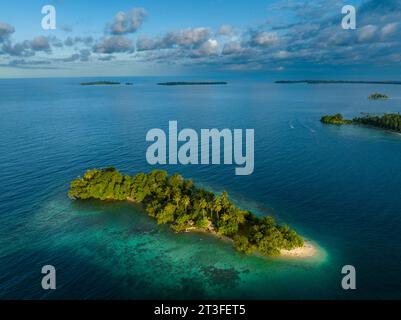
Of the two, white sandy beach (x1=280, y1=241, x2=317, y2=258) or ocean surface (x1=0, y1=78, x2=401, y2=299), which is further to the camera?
white sandy beach (x1=280, y1=241, x2=317, y2=258)

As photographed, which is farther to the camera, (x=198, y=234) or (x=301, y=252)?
(x=198, y=234)

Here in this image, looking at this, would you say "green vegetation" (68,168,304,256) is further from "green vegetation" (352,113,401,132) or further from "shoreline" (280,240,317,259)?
"green vegetation" (352,113,401,132)

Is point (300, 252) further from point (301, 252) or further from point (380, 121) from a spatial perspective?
point (380, 121)

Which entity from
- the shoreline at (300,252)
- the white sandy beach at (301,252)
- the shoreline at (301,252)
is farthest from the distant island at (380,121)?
the white sandy beach at (301,252)

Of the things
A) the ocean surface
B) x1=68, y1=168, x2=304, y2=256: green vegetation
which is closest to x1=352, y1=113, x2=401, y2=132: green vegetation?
the ocean surface

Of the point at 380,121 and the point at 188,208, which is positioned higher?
the point at 380,121

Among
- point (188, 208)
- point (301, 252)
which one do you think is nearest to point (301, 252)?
point (301, 252)

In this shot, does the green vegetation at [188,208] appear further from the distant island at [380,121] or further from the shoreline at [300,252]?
the distant island at [380,121]

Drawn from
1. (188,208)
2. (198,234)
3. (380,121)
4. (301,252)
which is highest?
(380,121)

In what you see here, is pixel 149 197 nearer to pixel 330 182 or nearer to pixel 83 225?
pixel 83 225
